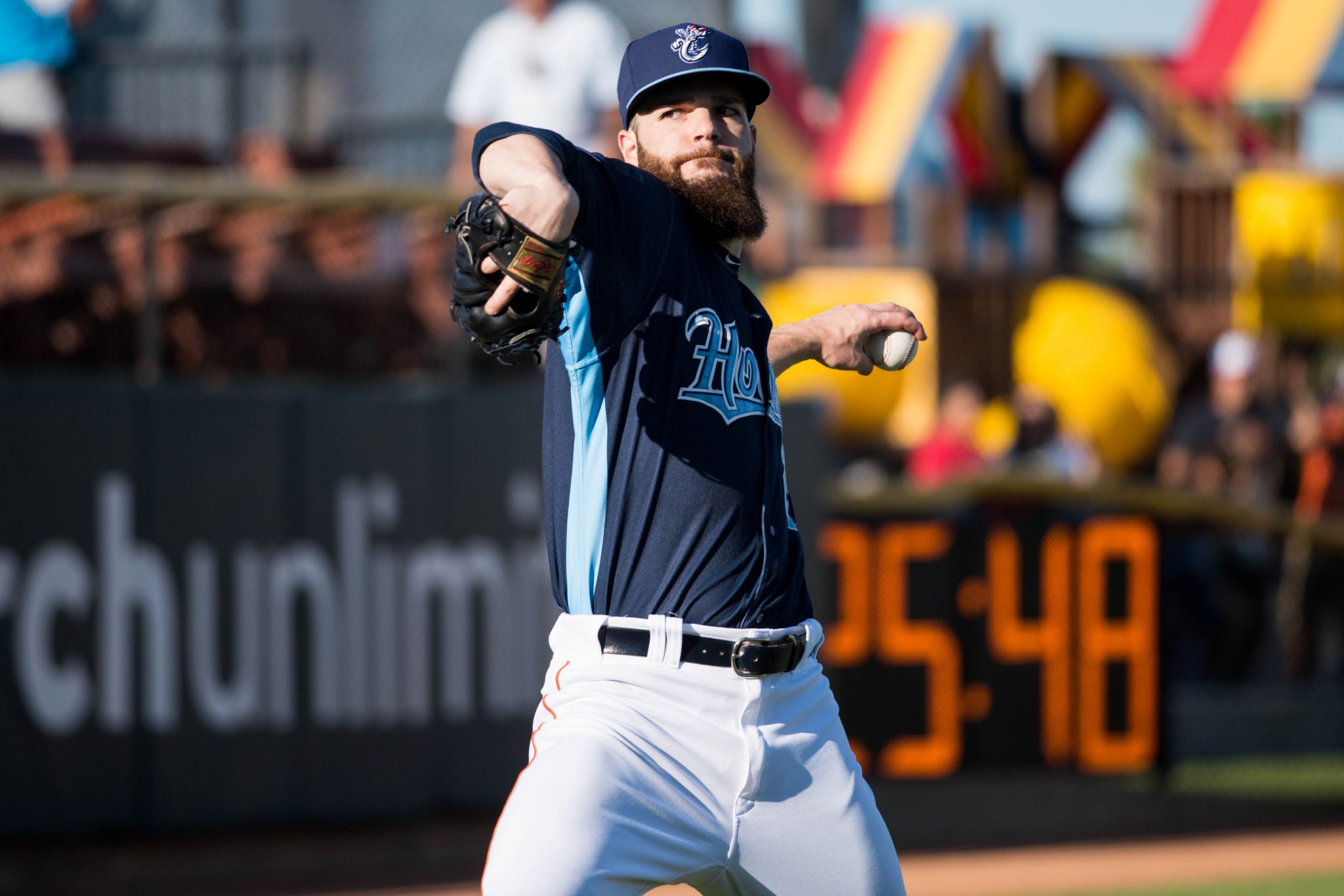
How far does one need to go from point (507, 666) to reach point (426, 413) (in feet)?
3.97

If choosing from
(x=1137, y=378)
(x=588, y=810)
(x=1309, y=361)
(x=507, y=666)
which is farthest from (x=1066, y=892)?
(x=1309, y=361)

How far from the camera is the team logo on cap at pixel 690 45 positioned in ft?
11.0

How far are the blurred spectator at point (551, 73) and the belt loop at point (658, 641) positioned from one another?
521cm

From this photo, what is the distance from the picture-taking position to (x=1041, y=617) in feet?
28.9

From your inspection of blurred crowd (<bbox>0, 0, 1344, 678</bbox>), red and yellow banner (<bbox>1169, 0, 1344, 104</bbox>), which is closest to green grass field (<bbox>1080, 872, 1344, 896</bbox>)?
blurred crowd (<bbox>0, 0, 1344, 678</bbox>)

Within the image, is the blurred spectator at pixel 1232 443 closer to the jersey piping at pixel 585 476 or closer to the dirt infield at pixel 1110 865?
the dirt infield at pixel 1110 865

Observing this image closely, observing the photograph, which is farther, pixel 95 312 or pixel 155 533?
pixel 95 312

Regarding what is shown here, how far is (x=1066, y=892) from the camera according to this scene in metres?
7.55

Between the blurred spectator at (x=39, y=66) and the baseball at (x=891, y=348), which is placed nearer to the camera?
the baseball at (x=891, y=348)

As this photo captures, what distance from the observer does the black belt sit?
10.7ft

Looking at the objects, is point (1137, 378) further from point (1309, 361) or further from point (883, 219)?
point (883, 219)

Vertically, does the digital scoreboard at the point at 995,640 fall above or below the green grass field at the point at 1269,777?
above

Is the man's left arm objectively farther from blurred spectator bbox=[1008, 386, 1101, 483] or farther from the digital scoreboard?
blurred spectator bbox=[1008, 386, 1101, 483]

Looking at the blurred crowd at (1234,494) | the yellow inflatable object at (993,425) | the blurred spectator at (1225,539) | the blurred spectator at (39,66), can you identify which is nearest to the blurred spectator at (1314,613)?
the blurred crowd at (1234,494)
